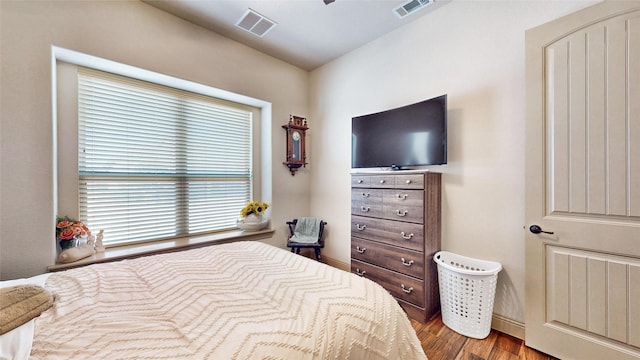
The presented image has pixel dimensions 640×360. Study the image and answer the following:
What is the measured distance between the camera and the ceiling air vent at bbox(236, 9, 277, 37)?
7.60ft

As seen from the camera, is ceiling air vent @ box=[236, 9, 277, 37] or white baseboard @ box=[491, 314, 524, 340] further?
ceiling air vent @ box=[236, 9, 277, 37]

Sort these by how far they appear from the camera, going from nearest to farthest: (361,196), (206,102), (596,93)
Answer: (596,93) < (361,196) < (206,102)

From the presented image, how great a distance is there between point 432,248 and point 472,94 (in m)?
1.36

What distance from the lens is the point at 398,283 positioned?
2.16 m

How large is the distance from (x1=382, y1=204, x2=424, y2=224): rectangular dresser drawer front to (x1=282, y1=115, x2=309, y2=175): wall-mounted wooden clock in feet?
4.87

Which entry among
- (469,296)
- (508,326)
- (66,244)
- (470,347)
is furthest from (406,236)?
(66,244)

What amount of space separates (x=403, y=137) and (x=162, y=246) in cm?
258

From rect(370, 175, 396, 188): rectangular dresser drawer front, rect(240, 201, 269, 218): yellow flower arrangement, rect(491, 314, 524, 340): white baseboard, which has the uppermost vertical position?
rect(370, 175, 396, 188): rectangular dresser drawer front

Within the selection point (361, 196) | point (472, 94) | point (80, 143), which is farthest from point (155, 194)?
point (472, 94)

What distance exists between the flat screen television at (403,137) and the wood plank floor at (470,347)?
4.44ft

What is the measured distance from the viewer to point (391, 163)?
2342 millimetres

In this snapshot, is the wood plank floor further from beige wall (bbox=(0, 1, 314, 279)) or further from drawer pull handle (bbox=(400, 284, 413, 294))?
beige wall (bbox=(0, 1, 314, 279))

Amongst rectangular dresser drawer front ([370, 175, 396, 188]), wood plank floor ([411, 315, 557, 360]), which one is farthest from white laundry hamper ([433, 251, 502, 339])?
rectangular dresser drawer front ([370, 175, 396, 188])

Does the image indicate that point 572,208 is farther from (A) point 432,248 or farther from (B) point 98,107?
(B) point 98,107
